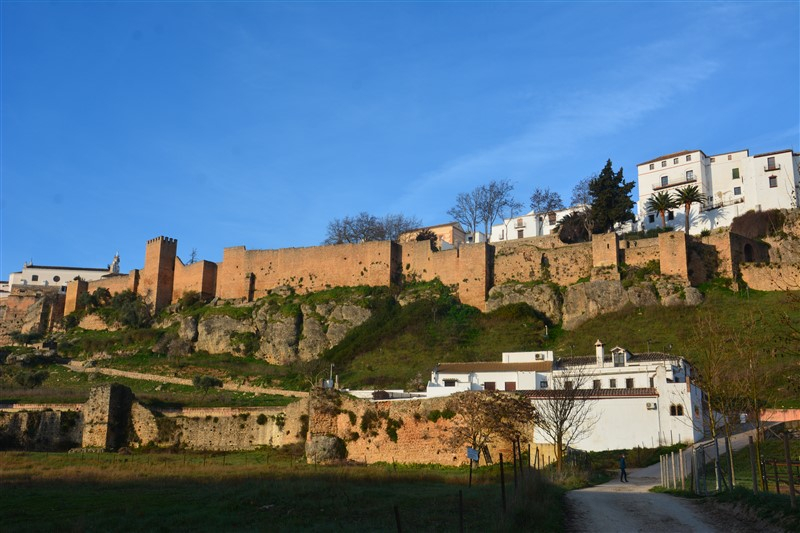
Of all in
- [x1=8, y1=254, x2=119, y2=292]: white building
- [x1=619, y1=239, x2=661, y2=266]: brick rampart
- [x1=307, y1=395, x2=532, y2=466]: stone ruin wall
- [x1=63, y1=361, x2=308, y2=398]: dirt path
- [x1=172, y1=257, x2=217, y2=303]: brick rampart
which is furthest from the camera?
[x1=8, y1=254, x2=119, y2=292]: white building

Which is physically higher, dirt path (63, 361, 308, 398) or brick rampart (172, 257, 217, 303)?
brick rampart (172, 257, 217, 303)

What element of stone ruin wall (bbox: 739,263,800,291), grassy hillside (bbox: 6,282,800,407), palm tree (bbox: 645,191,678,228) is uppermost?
palm tree (bbox: 645,191,678,228)

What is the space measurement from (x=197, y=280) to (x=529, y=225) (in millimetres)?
35096

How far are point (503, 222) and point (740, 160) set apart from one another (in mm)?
25383

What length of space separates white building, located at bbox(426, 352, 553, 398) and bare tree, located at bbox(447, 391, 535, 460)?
7.97m

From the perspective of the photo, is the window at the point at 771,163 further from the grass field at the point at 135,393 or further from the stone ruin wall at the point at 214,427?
the stone ruin wall at the point at 214,427

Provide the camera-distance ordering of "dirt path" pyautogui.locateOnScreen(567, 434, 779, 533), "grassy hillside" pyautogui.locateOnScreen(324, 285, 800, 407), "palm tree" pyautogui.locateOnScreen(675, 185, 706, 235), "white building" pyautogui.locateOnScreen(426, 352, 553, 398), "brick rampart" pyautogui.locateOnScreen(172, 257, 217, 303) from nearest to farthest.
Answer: "dirt path" pyautogui.locateOnScreen(567, 434, 779, 533), "white building" pyautogui.locateOnScreen(426, 352, 553, 398), "grassy hillside" pyautogui.locateOnScreen(324, 285, 800, 407), "palm tree" pyautogui.locateOnScreen(675, 185, 706, 235), "brick rampart" pyautogui.locateOnScreen(172, 257, 217, 303)

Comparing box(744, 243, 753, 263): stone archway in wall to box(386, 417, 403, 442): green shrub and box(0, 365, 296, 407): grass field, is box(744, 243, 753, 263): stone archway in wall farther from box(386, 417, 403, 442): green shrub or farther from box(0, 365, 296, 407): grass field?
box(386, 417, 403, 442): green shrub

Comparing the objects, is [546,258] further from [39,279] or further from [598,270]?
[39,279]

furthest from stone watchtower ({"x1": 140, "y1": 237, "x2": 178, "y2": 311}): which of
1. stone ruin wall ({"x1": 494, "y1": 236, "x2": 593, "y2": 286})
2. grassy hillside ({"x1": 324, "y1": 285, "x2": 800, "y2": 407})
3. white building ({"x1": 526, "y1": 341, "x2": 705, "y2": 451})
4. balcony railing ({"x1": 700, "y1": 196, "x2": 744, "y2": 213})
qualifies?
balcony railing ({"x1": 700, "y1": 196, "x2": 744, "y2": 213})

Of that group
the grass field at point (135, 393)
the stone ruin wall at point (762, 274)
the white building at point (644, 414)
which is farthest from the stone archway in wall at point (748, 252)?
the grass field at point (135, 393)

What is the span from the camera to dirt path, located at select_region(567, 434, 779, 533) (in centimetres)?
1492

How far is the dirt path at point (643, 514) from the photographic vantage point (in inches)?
587

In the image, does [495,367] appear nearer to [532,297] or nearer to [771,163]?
[532,297]
